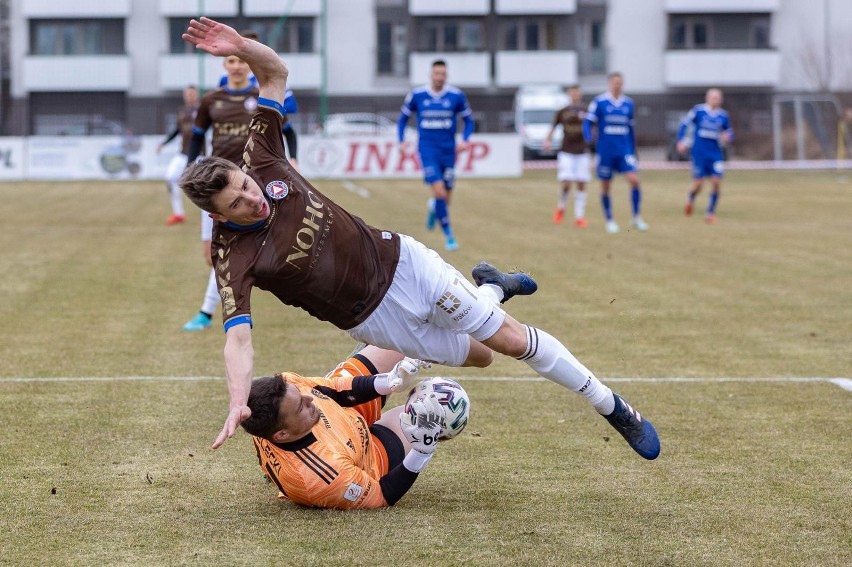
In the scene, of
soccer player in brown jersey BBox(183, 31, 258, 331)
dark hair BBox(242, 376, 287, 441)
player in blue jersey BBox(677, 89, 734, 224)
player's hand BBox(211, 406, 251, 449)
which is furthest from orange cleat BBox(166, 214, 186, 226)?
player's hand BBox(211, 406, 251, 449)

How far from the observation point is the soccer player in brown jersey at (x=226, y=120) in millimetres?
10453

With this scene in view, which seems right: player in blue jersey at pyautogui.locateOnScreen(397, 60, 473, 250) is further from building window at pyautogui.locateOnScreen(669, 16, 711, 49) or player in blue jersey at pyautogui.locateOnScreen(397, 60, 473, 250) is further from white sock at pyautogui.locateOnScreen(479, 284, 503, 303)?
building window at pyautogui.locateOnScreen(669, 16, 711, 49)

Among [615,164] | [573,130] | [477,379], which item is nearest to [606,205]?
[615,164]

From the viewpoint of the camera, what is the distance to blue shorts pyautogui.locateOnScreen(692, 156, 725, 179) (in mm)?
22438

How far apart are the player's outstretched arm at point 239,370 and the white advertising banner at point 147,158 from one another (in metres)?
29.3

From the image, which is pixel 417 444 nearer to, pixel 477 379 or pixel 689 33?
pixel 477 379

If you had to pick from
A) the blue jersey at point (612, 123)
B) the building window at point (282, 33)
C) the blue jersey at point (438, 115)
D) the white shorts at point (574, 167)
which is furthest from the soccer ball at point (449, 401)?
the building window at point (282, 33)

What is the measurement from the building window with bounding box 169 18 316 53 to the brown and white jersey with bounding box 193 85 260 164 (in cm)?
4491

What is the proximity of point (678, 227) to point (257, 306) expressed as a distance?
10.1 m

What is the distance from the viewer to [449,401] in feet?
18.4

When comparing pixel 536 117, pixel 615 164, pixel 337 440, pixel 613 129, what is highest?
pixel 536 117

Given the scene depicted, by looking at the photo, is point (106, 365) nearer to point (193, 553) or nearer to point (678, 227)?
point (193, 553)

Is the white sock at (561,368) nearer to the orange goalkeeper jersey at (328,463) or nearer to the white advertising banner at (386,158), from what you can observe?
the orange goalkeeper jersey at (328,463)

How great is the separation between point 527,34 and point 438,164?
40.7 metres
